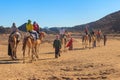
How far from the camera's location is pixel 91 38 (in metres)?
41.4

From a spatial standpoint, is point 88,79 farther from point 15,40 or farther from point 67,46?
point 67,46

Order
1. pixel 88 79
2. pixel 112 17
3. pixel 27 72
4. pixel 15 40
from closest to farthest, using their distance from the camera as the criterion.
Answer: pixel 88 79
pixel 27 72
pixel 15 40
pixel 112 17

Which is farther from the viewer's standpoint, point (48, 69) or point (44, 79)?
point (48, 69)

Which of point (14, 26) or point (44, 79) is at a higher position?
point (14, 26)

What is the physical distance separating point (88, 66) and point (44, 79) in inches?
170

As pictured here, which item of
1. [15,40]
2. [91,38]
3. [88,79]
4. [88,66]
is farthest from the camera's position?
[91,38]

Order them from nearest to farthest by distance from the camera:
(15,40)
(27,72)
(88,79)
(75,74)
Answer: (88,79)
(75,74)
(27,72)
(15,40)

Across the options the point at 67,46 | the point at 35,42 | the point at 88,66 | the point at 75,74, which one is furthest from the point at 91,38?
the point at 75,74

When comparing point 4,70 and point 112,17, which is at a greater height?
point 112,17

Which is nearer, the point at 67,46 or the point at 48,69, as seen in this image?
the point at 48,69

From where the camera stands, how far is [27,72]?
63.6 feet

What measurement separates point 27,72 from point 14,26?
712 centimetres

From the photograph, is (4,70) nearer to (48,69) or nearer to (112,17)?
(48,69)

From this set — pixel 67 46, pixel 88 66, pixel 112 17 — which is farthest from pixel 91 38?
pixel 112 17
